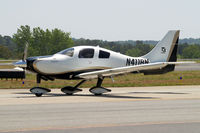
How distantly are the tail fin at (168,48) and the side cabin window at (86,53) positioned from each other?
390cm

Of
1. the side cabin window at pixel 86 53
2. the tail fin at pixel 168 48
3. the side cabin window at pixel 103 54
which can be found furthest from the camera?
the tail fin at pixel 168 48

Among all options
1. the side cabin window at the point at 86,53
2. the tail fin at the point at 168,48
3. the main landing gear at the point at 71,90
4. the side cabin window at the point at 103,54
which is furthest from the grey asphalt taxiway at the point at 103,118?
the tail fin at the point at 168,48

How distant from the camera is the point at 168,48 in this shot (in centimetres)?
2275

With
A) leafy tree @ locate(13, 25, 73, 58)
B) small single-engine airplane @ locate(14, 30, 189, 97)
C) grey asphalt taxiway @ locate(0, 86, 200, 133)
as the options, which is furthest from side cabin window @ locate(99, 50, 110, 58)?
leafy tree @ locate(13, 25, 73, 58)

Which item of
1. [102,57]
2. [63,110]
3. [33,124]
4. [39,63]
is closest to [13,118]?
[33,124]

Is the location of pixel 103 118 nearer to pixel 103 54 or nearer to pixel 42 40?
pixel 103 54

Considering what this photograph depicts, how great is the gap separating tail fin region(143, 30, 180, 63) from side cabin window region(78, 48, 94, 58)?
12.8ft

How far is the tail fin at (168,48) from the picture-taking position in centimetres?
2269

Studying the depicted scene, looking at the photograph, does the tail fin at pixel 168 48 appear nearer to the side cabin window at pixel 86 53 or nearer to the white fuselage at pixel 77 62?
the white fuselage at pixel 77 62

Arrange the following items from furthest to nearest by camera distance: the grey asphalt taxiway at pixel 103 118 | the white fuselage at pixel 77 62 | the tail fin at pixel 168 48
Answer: the tail fin at pixel 168 48 < the white fuselage at pixel 77 62 < the grey asphalt taxiway at pixel 103 118

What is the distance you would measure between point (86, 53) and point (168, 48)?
4.95m

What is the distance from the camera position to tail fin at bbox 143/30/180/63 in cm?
2269

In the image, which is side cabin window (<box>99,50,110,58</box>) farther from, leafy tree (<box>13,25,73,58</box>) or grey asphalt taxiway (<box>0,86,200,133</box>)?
leafy tree (<box>13,25,73,58</box>)

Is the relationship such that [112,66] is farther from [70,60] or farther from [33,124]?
[33,124]
